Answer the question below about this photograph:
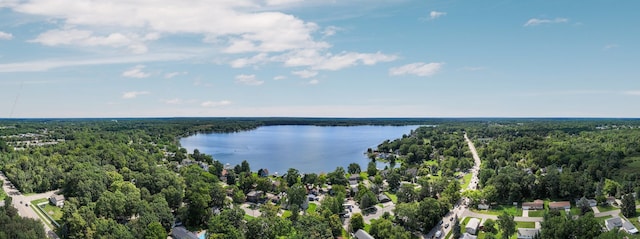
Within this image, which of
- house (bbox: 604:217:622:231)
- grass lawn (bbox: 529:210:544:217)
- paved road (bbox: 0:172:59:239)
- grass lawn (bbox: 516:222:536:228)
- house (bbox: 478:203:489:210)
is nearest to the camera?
house (bbox: 604:217:622:231)

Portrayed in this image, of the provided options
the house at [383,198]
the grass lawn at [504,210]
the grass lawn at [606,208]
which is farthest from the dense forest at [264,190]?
the house at [383,198]

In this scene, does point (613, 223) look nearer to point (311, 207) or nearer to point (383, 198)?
point (383, 198)

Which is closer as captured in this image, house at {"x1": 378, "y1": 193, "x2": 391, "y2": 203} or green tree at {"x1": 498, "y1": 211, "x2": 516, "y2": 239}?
green tree at {"x1": 498, "y1": 211, "x2": 516, "y2": 239}

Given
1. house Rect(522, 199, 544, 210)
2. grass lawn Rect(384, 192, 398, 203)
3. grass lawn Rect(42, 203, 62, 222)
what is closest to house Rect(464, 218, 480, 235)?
house Rect(522, 199, 544, 210)

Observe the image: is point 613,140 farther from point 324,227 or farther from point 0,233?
point 0,233

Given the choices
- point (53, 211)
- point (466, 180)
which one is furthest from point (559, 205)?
point (53, 211)

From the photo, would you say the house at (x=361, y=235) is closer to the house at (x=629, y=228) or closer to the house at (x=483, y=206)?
the house at (x=483, y=206)

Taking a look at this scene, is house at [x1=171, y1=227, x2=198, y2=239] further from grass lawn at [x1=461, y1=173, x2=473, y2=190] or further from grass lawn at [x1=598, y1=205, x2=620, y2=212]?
grass lawn at [x1=598, y1=205, x2=620, y2=212]

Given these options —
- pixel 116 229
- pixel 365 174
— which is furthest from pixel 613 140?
pixel 116 229
